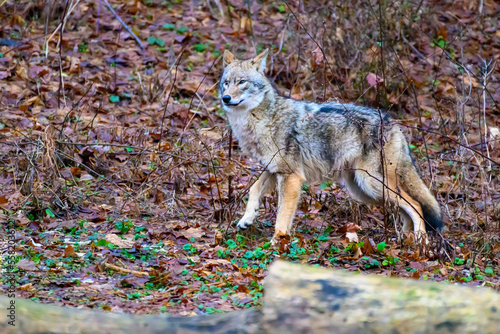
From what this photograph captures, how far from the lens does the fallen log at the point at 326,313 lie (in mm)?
3109

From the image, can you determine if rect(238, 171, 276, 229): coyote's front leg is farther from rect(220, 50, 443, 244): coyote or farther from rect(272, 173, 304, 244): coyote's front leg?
rect(272, 173, 304, 244): coyote's front leg

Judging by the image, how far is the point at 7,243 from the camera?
6145 mm

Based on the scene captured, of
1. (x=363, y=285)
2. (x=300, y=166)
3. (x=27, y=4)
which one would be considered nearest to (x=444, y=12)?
(x=300, y=166)

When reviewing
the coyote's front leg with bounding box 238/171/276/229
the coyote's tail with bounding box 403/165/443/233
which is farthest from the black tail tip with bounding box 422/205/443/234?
the coyote's front leg with bounding box 238/171/276/229

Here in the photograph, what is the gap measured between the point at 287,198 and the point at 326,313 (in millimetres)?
4268

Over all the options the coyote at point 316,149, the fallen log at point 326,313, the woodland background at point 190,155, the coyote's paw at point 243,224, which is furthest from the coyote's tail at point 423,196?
the fallen log at point 326,313

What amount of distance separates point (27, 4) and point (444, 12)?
9355 mm

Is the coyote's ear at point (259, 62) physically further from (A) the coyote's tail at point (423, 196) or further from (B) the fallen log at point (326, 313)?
(B) the fallen log at point (326, 313)

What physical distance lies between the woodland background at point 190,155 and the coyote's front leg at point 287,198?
0.27 m

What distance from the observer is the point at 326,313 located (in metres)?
3.13

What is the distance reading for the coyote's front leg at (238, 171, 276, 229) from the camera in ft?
23.9

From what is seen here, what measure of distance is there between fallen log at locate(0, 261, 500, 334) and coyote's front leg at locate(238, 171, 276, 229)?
4009mm

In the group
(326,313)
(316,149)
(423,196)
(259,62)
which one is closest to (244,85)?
(259,62)

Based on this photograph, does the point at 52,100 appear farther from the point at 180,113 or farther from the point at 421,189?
the point at 421,189
